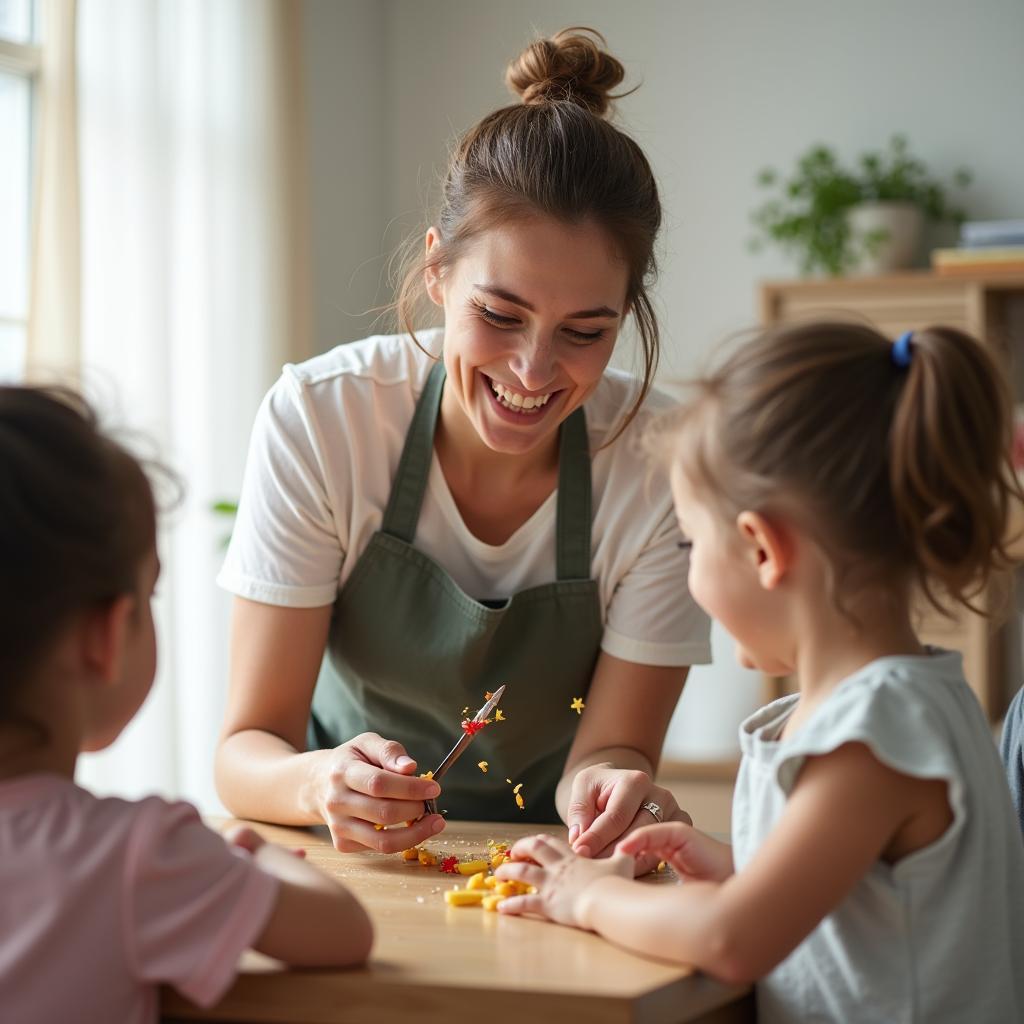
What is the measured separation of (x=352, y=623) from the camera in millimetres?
1917

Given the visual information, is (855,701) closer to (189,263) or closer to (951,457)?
(951,457)

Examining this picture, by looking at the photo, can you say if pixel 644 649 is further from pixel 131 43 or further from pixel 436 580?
pixel 131 43

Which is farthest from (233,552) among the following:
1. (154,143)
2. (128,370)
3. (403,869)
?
(154,143)

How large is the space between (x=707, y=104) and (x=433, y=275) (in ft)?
10.6

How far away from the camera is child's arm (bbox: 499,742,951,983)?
1105 millimetres

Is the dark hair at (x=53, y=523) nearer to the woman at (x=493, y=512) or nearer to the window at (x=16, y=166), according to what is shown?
the woman at (x=493, y=512)

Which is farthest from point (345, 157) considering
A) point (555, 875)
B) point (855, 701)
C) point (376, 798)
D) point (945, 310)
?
point (855, 701)

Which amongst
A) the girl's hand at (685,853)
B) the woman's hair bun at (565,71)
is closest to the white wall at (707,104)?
the woman's hair bun at (565,71)

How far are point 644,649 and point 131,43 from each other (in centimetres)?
255

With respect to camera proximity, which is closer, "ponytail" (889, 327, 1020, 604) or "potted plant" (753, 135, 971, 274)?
"ponytail" (889, 327, 1020, 604)

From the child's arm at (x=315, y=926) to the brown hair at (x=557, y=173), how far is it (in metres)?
0.90

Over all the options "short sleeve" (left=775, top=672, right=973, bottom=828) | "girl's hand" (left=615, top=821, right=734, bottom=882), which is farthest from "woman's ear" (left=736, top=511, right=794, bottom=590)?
"girl's hand" (left=615, top=821, right=734, bottom=882)

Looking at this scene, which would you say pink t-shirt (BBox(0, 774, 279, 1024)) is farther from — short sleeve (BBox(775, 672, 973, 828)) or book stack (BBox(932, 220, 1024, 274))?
book stack (BBox(932, 220, 1024, 274))

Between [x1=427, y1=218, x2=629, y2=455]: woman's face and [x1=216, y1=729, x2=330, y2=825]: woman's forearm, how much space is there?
47cm
